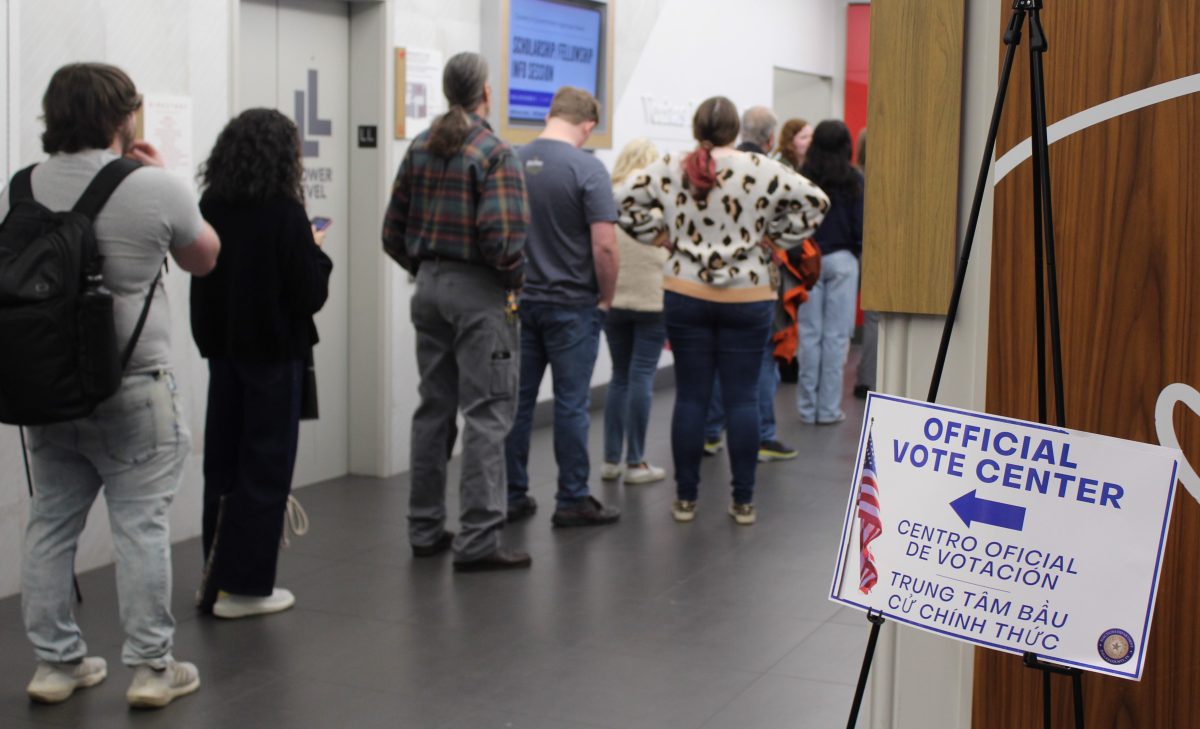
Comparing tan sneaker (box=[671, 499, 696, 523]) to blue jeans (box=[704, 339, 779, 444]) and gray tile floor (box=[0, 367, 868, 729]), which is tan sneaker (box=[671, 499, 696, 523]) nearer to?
gray tile floor (box=[0, 367, 868, 729])

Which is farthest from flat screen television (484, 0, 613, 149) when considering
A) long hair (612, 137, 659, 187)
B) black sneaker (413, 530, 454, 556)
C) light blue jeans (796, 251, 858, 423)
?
black sneaker (413, 530, 454, 556)

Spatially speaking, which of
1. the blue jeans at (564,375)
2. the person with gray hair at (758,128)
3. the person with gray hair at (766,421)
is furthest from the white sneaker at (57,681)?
the person with gray hair at (758,128)

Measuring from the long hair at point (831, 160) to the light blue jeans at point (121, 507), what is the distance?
16.0 feet

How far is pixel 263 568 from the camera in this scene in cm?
470

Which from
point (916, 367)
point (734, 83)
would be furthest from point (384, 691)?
point (734, 83)

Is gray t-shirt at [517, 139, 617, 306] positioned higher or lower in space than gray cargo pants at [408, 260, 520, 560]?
higher

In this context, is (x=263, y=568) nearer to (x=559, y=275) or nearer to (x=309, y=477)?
(x=559, y=275)

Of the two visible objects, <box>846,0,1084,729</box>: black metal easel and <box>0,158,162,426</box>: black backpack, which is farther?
<box>0,158,162,426</box>: black backpack

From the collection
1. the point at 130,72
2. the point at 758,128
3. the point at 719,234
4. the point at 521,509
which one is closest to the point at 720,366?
the point at 719,234

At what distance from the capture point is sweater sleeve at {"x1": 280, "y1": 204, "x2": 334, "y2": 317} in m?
4.52

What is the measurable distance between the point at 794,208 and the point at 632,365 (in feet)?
4.23

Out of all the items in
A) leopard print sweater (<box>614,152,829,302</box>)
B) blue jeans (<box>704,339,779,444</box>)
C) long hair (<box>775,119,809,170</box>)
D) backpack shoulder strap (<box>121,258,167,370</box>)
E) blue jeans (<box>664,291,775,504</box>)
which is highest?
long hair (<box>775,119,809,170</box>)

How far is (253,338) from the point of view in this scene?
14.9ft

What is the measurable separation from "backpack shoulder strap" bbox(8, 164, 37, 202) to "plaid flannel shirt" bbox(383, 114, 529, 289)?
1.52 metres
